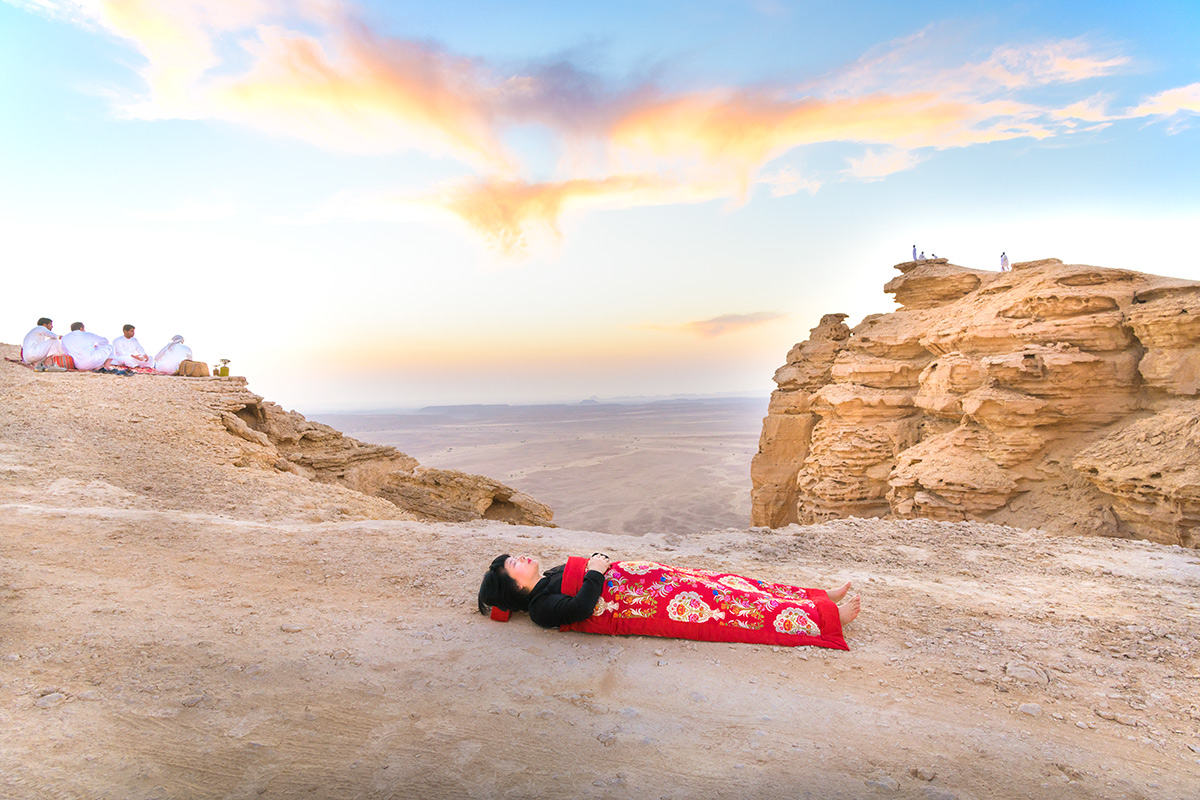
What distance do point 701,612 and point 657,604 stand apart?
30 centimetres

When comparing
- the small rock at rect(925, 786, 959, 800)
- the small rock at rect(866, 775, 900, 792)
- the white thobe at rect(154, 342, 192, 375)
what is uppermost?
the white thobe at rect(154, 342, 192, 375)

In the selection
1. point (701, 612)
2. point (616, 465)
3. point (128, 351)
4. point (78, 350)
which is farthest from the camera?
point (616, 465)

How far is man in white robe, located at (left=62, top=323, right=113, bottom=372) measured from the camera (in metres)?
11.3

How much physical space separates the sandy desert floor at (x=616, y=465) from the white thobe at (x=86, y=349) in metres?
15.9

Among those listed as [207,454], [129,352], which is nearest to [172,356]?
[129,352]

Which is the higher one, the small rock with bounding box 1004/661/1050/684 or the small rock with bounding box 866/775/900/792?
the small rock with bounding box 1004/661/1050/684

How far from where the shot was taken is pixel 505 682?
304 cm

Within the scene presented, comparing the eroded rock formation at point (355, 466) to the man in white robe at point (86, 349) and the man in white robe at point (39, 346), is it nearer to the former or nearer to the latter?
the man in white robe at point (86, 349)

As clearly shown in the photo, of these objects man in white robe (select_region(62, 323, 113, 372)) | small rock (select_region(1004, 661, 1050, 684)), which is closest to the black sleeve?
small rock (select_region(1004, 661, 1050, 684))

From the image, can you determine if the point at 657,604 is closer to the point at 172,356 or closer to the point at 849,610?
the point at 849,610

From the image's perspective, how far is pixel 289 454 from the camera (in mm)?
11078

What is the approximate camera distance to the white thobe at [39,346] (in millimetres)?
11188

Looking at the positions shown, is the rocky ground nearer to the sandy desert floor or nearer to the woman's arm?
the woman's arm

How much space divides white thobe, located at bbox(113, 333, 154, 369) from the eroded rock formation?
2366 millimetres
